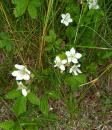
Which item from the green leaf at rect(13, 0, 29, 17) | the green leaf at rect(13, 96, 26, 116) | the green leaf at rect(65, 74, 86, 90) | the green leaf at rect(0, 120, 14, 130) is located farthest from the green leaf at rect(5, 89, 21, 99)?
the green leaf at rect(13, 0, 29, 17)

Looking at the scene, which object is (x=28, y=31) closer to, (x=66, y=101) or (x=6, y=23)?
(x=6, y=23)

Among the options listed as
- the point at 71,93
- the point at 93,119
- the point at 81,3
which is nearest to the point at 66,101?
the point at 71,93

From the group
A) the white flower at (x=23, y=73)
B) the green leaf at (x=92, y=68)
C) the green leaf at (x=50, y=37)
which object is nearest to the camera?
the white flower at (x=23, y=73)

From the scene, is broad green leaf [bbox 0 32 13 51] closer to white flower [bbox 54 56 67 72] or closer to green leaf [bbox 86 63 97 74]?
white flower [bbox 54 56 67 72]

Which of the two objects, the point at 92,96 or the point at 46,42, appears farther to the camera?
the point at 92,96

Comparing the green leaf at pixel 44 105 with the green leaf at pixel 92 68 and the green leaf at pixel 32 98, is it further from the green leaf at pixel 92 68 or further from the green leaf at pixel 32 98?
the green leaf at pixel 92 68

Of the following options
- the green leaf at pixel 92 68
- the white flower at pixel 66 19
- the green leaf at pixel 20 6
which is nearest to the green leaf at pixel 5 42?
the green leaf at pixel 20 6
